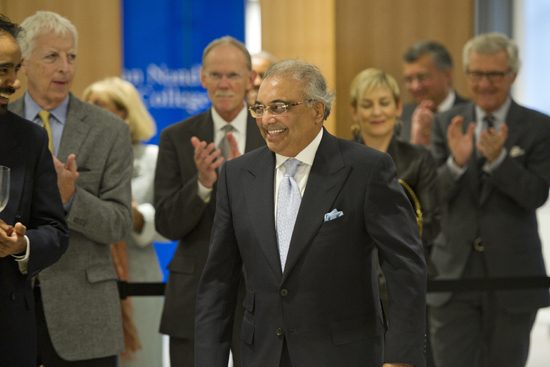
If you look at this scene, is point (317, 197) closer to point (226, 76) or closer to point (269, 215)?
point (269, 215)

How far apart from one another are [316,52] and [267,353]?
279 cm

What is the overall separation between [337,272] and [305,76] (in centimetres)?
68

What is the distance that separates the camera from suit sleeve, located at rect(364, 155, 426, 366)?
2.27m

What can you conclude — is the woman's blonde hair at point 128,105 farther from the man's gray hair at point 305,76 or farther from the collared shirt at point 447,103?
the man's gray hair at point 305,76

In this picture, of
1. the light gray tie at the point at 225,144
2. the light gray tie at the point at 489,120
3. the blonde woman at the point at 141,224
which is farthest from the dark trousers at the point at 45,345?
the light gray tie at the point at 489,120

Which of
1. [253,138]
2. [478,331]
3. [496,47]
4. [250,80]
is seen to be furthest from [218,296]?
[496,47]

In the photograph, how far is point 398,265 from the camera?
229cm

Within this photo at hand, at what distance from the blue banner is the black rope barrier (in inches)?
88.0

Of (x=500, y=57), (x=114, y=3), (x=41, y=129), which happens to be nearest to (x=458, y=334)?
(x=500, y=57)

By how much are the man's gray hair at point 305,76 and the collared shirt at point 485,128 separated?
76.0 inches

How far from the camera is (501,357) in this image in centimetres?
404

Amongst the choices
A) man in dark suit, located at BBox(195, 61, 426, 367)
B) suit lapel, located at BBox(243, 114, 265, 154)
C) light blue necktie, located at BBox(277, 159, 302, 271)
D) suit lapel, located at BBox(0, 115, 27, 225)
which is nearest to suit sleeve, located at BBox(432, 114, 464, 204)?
suit lapel, located at BBox(243, 114, 265, 154)

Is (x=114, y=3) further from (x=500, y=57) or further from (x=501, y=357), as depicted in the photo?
(x=501, y=357)

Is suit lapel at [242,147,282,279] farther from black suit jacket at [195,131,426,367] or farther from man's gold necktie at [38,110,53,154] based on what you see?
man's gold necktie at [38,110,53,154]
